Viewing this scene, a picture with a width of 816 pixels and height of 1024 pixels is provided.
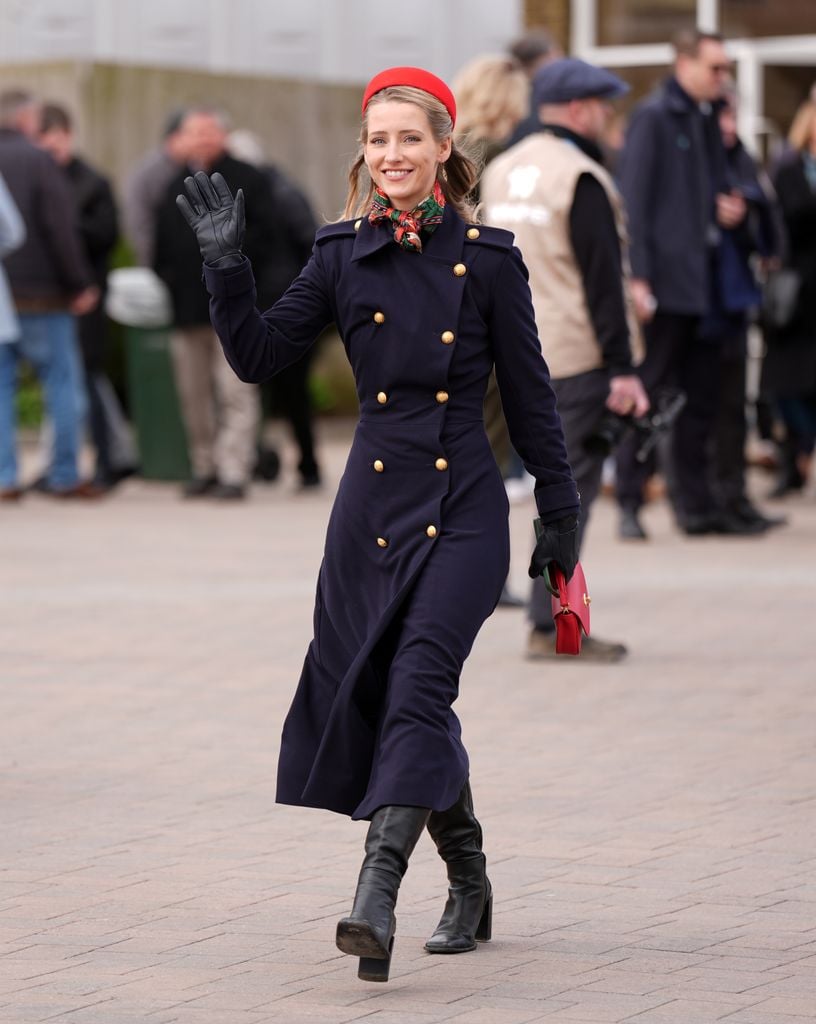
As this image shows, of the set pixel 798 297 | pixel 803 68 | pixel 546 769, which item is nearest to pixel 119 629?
pixel 546 769

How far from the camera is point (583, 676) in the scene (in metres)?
8.23

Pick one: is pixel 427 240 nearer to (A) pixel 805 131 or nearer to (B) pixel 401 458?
(B) pixel 401 458

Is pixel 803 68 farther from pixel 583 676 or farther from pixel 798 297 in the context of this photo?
pixel 583 676

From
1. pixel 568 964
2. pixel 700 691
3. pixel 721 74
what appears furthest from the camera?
pixel 721 74

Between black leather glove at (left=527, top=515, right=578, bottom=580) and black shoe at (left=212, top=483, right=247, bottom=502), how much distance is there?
30.4 feet

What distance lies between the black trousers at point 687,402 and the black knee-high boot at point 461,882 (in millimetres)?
6785

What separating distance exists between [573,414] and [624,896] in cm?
342

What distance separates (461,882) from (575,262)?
4.02 m

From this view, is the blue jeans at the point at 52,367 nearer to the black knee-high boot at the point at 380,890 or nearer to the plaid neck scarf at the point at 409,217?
the plaid neck scarf at the point at 409,217

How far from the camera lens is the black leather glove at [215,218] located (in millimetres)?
4590

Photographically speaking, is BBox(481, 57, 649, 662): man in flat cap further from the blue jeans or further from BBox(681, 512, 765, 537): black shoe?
the blue jeans

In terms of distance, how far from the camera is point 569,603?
192 inches

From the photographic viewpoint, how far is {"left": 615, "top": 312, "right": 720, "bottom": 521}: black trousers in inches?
456

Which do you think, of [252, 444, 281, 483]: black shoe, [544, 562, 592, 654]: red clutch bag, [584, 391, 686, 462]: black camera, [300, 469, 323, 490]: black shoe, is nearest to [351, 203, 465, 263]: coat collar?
[544, 562, 592, 654]: red clutch bag
